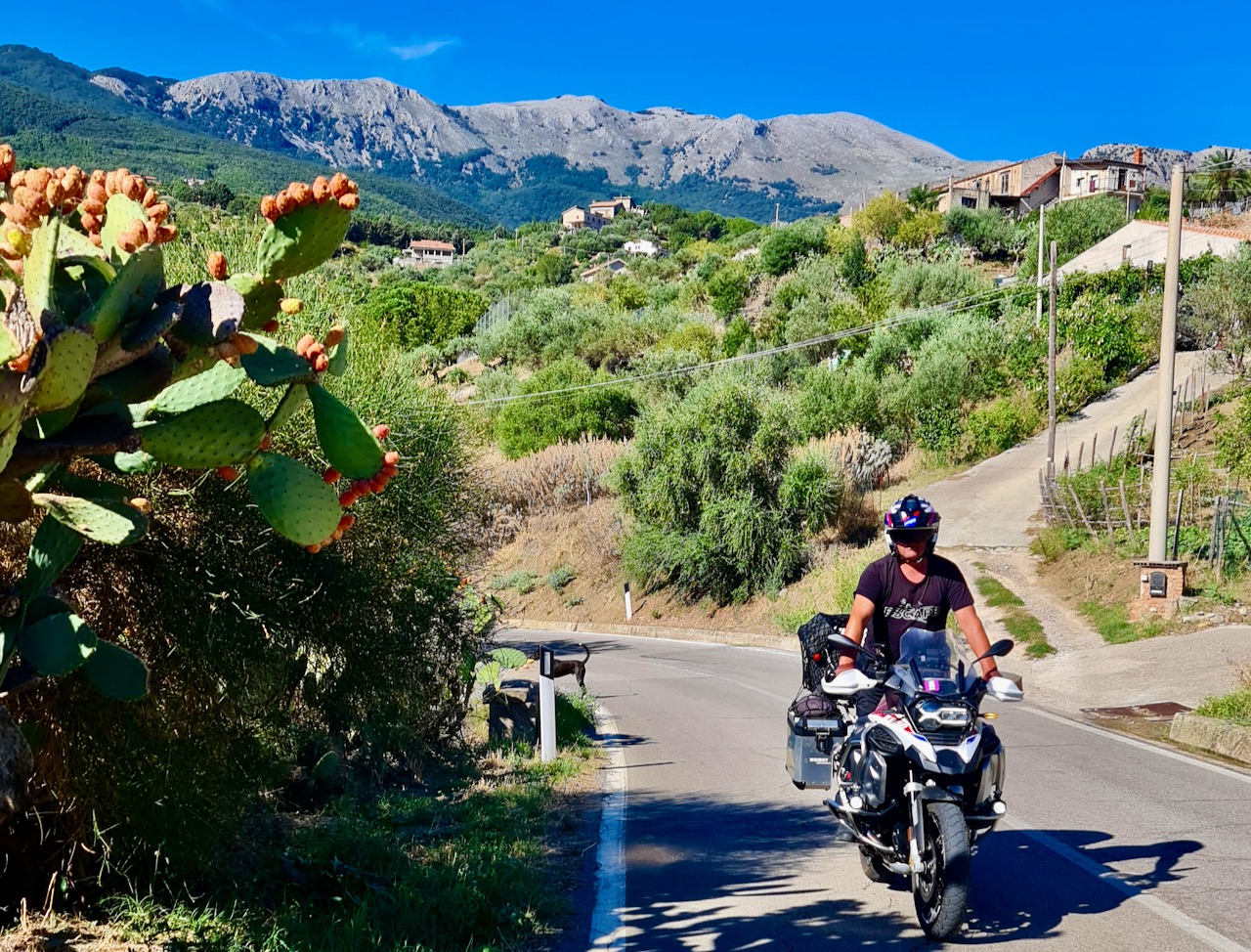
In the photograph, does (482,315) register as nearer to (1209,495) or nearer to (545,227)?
(1209,495)

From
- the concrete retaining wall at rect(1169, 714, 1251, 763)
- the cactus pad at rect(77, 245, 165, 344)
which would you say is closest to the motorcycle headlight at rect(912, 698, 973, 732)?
the cactus pad at rect(77, 245, 165, 344)

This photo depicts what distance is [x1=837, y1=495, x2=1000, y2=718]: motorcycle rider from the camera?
652cm

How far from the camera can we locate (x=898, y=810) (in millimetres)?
6152

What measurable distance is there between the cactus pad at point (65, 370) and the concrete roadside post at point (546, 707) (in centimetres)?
775

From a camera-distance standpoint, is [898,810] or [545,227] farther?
[545,227]

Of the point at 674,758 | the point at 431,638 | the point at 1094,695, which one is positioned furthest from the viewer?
the point at 1094,695

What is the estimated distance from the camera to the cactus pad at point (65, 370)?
358 centimetres

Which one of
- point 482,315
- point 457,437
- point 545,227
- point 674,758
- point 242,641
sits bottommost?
point 674,758

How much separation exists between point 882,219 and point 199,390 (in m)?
75.4

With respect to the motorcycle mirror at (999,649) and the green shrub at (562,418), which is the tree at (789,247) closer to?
the green shrub at (562,418)

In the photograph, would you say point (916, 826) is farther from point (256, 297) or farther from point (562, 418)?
point (562, 418)

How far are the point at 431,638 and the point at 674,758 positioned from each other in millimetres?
3756

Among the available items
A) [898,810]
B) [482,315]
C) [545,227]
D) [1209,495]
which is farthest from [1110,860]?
[545,227]

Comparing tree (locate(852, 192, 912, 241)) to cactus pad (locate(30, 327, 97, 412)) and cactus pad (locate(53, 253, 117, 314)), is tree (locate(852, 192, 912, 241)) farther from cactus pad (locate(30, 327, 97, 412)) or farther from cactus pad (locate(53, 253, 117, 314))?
cactus pad (locate(30, 327, 97, 412))
